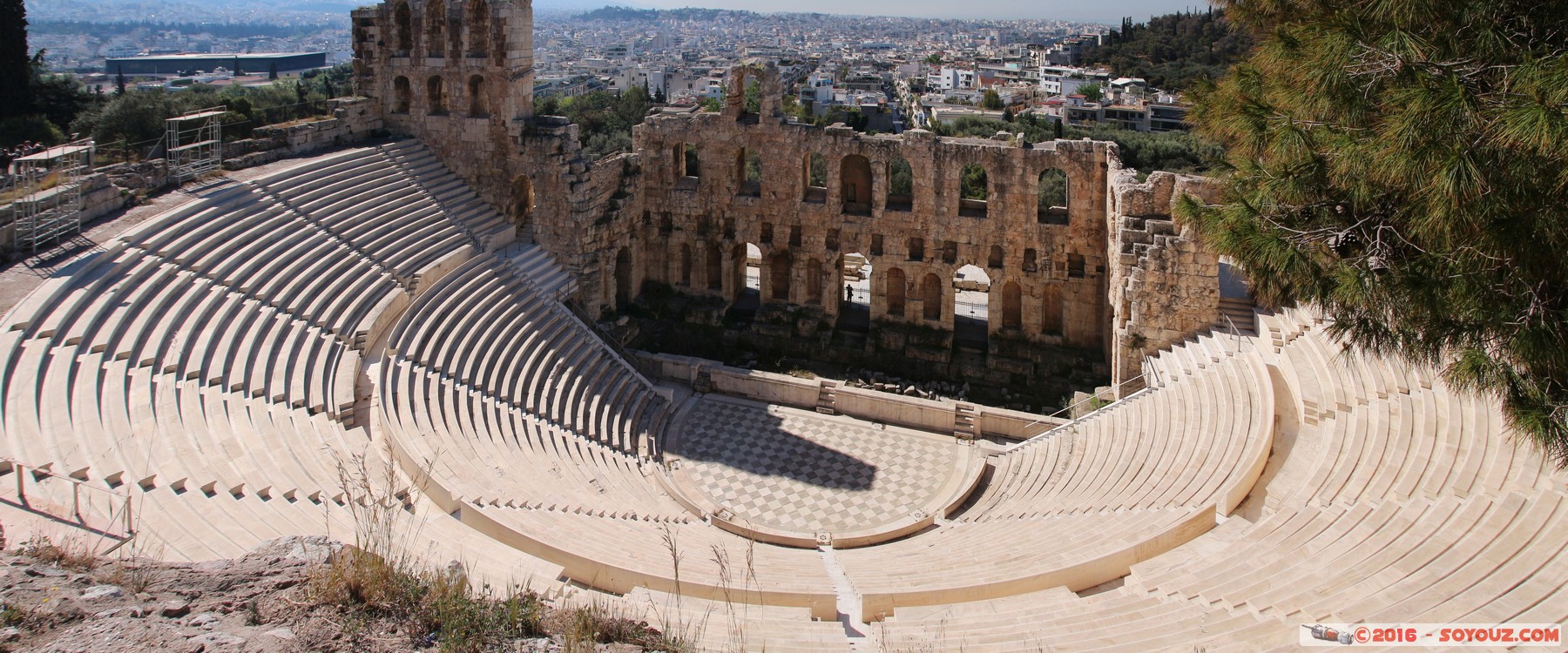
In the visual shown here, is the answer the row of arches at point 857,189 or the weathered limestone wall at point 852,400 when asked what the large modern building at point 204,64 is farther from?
the weathered limestone wall at point 852,400

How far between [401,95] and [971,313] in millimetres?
16371

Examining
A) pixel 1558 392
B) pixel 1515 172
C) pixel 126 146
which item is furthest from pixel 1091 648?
pixel 126 146

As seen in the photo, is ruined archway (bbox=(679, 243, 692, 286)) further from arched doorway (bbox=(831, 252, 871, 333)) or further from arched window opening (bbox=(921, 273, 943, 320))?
arched window opening (bbox=(921, 273, 943, 320))

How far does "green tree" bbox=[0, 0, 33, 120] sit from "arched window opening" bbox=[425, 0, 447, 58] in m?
15.2

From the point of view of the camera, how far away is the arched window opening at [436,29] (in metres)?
24.9

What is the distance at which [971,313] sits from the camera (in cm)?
2795

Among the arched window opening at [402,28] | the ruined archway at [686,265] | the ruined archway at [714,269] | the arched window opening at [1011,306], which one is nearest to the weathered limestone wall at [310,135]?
the arched window opening at [402,28]

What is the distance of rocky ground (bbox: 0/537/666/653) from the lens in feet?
22.5

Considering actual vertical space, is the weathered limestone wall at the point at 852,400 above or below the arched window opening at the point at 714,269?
below

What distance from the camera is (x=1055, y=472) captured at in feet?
60.0

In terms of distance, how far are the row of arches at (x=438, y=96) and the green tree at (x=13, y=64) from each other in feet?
46.6

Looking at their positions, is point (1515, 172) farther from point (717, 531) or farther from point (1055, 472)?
point (717, 531)

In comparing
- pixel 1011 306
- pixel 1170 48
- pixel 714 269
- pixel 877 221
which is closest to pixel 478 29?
pixel 714 269

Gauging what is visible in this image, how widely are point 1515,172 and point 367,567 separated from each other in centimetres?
984
